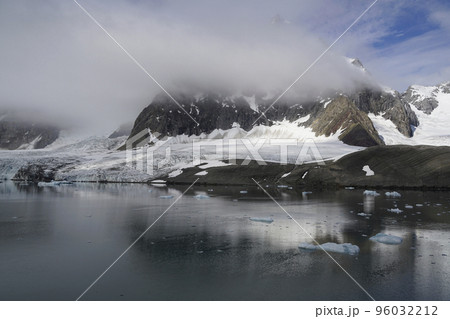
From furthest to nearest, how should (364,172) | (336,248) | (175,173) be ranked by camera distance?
1. (175,173)
2. (364,172)
3. (336,248)

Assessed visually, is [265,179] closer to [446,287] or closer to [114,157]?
[114,157]

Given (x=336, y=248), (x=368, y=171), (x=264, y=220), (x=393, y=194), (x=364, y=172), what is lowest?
(x=336, y=248)

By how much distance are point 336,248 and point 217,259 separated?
6.28 meters

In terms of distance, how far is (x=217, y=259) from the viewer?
677 inches

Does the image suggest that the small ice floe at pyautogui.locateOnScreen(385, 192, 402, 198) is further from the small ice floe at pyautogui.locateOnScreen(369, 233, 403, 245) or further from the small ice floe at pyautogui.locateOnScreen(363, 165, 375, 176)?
the small ice floe at pyautogui.locateOnScreen(369, 233, 403, 245)


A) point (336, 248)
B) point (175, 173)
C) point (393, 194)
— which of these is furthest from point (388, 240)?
point (175, 173)

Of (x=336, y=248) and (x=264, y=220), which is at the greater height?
(x=264, y=220)

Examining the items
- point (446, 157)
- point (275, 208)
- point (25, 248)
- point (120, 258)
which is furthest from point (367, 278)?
point (446, 157)

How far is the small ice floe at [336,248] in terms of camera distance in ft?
60.4

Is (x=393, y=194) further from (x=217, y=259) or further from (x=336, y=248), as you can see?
(x=217, y=259)

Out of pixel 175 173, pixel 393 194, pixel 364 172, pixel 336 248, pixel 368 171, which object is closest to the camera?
pixel 336 248

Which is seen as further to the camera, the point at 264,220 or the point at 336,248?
the point at 264,220
